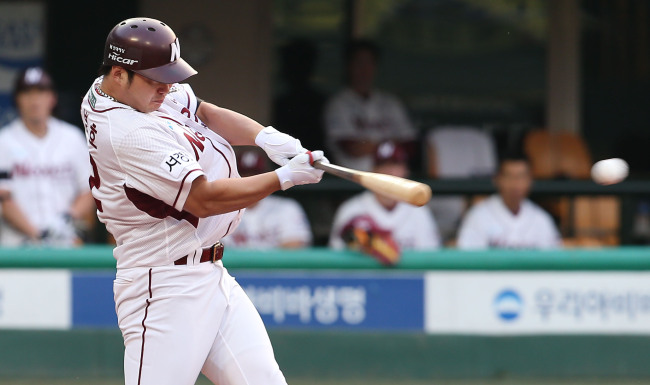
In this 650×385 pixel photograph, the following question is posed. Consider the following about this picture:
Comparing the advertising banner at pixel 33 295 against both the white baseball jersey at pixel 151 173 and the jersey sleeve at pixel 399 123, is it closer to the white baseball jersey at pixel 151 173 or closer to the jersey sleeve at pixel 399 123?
the white baseball jersey at pixel 151 173

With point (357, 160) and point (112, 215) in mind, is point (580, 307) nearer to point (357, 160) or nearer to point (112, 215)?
point (357, 160)

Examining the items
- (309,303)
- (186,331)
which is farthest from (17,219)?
(186,331)

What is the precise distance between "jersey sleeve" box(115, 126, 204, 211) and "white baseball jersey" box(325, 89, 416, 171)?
3877 millimetres

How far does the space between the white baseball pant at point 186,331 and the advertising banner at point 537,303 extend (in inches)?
85.5

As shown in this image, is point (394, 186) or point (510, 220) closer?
point (394, 186)

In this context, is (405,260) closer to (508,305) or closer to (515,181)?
(508,305)

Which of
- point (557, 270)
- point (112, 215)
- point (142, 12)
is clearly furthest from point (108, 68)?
point (142, 12)

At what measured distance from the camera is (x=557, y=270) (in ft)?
17.3

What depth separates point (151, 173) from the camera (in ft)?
9.87

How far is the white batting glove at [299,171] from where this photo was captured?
3.02 metres

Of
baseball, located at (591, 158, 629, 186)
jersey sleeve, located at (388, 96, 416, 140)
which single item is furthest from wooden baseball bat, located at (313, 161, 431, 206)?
jersey sleeve, located at (388, 96, 416, 140)

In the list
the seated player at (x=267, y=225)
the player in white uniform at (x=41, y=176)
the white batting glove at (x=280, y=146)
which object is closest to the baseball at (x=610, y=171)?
the white batting glove at (x=280, y=146)

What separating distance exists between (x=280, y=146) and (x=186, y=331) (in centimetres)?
62

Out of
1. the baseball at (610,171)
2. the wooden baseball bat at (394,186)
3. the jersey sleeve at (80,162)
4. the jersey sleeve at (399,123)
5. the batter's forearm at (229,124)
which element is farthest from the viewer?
the jersey sleeve at (399,123)
